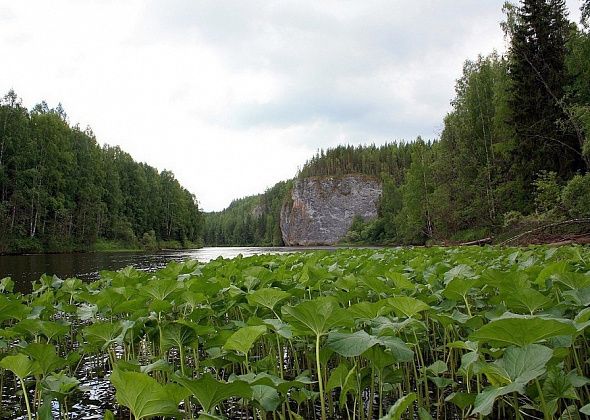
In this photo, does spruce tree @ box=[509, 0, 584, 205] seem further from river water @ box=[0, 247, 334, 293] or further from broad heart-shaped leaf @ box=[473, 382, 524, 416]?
broad heart-shaped leaf @ box=[473, 382, 524, 416]

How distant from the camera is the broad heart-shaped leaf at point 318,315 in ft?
6.46

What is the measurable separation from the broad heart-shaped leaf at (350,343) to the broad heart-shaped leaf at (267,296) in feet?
3.31

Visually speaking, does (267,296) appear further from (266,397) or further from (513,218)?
(513,218)

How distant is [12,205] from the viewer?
3959 centimetres

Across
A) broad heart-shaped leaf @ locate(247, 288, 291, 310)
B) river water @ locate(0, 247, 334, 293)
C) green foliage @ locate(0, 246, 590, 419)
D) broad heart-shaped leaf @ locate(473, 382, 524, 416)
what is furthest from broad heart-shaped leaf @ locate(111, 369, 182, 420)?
river water @ locate(0, 247, 334, 293)

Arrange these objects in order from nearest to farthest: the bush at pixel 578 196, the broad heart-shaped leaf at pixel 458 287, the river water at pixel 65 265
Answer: the broad heart-shaped leaf at pixel 458 287 < the river water at pixel 65 265 < the bush at pixel 578 196

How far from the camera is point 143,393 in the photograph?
4.61ft

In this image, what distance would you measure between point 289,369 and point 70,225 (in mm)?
50561

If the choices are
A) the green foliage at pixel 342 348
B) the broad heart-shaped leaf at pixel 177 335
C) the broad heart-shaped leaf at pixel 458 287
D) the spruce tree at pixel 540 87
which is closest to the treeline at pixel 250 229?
the spruce tree at pixel 540 87

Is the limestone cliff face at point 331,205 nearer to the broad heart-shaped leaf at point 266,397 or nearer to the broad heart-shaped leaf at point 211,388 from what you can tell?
the broad heart-shaped leaf at point 266,397

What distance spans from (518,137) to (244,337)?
25522 millimetres

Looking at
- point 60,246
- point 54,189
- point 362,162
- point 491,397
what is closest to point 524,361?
point 491,397

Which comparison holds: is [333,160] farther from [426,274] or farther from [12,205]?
[426,274]

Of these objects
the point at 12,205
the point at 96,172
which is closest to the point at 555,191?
the point at 12,205
